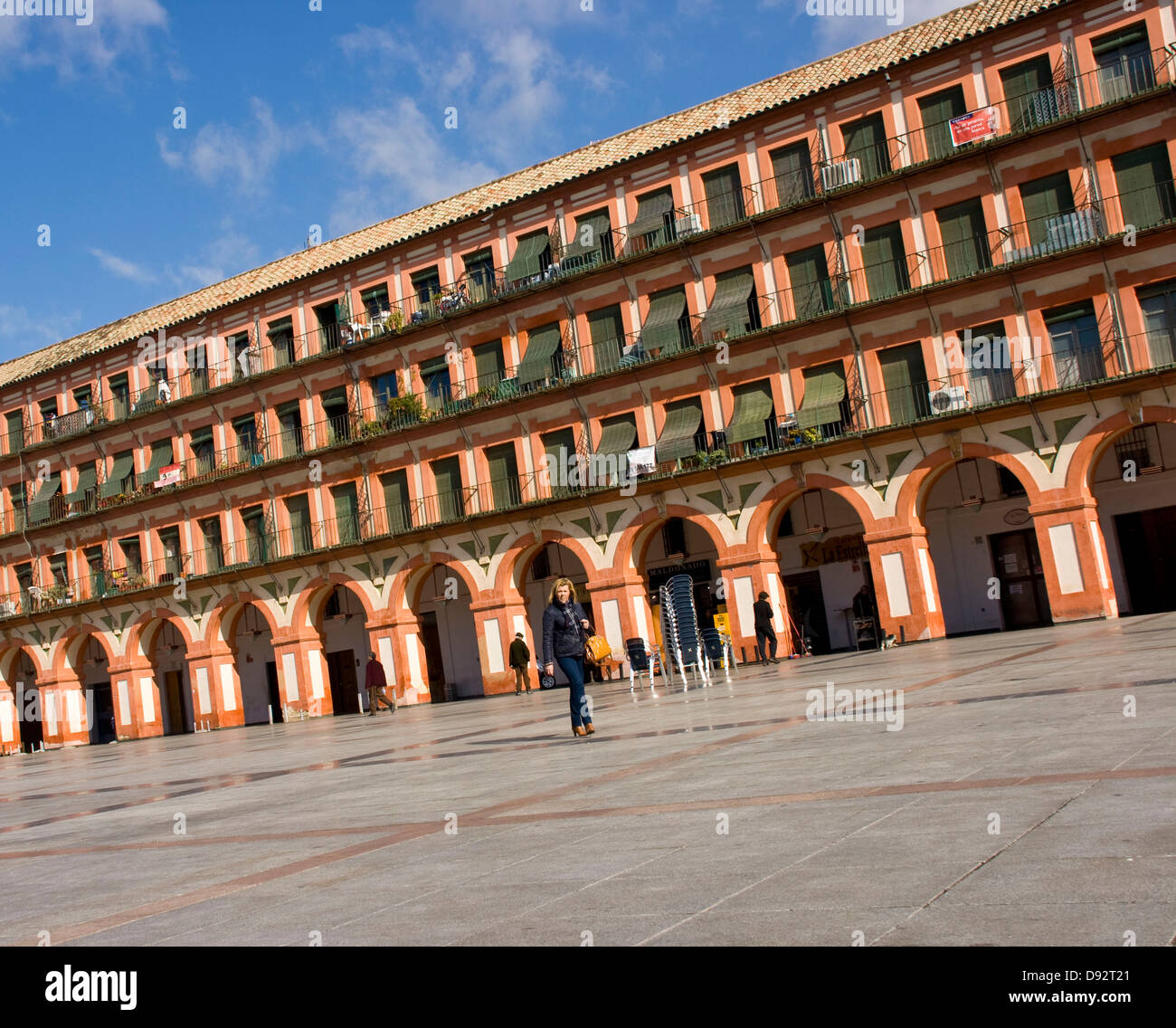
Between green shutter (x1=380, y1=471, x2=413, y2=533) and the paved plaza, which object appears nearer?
the paved plaza

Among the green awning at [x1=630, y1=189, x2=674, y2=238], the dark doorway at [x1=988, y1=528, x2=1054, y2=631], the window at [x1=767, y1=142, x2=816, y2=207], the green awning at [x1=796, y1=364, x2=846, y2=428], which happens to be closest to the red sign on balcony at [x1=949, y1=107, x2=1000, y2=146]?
the window at [x1=767, y1=142, x2=816, y2=207]

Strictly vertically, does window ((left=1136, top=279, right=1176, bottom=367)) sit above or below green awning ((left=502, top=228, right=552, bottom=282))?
below

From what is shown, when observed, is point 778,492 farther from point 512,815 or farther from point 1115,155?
point 512,815

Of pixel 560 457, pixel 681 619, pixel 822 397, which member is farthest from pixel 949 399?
pixel 560 457

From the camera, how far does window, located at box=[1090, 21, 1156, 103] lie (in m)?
28.6

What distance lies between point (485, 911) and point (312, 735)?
72.4 ft

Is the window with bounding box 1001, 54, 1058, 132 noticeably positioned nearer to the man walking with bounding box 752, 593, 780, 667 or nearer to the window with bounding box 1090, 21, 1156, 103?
the window with bounding box 1090, 21, 1156, 103

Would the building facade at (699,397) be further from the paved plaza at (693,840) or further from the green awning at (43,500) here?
the paved plaza at (693,840)

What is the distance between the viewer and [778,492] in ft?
107

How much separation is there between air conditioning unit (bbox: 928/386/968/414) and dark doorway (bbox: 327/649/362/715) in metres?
24.2

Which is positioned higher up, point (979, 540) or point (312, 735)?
point (979, 540)

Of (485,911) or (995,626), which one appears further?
(995,626)

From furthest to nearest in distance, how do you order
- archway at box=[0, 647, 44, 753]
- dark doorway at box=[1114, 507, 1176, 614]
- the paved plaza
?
1. archway at box=[0, 647, 44, 753]
2. dark doorway at box=[1114, 507, 1176, 614]
3. the paved plaza
